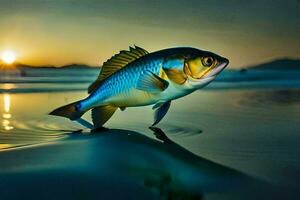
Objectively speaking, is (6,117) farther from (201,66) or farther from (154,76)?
(201,66)

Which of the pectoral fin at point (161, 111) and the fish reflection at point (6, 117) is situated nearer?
the pectoral fin at point (161, 111)

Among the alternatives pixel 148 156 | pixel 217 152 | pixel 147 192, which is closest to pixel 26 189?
pixel 147 192

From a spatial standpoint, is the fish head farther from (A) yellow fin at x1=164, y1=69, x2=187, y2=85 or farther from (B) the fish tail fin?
(B) the fish tail fin

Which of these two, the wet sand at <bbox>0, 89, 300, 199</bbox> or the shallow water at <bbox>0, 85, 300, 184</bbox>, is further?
the shallow water at <bbox>0, 85, 300, 184</bbox>

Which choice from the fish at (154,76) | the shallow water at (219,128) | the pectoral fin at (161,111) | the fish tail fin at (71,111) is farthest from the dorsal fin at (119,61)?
the shallow water at (219,128)

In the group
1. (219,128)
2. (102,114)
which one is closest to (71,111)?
(102,114)

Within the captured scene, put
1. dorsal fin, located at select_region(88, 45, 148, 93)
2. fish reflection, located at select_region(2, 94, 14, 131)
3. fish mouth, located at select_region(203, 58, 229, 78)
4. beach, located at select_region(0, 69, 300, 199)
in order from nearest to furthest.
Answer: beach, located at select_region(0, 69, 300, 199), fish mouth, located at select_region(203, 58, 229, 78), dorsal fin, located at select_region(88, 45, 148, 93), fish reflection, located at select_region(2, 94, 14, 131)

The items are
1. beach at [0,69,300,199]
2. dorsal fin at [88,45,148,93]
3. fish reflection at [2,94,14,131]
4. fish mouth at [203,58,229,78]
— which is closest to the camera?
beach at [0,69,300,199]

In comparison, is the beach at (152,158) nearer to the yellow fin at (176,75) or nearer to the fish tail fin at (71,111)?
the fish tail fin at (71,111)

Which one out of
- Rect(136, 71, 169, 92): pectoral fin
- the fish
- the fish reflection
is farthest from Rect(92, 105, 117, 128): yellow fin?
the fish reflection
